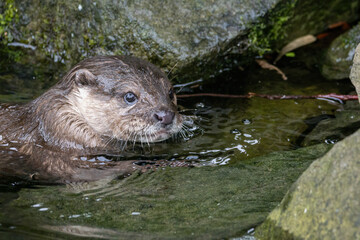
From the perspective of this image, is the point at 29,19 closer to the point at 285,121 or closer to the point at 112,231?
the point at 285,121

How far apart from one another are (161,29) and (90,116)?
158 cm

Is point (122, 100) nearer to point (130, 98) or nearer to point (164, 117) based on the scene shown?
point (130, 98)

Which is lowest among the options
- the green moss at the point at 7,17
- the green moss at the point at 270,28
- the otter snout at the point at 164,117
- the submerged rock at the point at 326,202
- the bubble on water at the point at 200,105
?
the submerged rock at the point at 326,202

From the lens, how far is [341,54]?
5.51 metres

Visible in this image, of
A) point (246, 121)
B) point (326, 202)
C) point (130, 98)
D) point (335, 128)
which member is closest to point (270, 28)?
point (246, 121)

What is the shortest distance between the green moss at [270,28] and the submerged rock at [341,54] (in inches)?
24.4

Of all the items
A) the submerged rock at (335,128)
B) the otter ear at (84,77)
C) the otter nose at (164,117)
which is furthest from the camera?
the submerged rock at (335,128)

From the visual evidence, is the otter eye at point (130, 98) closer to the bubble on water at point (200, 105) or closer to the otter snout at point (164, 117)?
the otter snout at point (164, 117)

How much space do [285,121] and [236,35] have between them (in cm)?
127

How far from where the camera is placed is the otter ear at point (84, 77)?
12.8 ft

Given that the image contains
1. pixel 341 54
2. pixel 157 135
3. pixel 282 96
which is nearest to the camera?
pixel 157 135

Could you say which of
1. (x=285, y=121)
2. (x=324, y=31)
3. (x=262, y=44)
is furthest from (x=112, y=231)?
(x=324, y=31)

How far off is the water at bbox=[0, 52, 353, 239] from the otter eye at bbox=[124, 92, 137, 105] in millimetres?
523

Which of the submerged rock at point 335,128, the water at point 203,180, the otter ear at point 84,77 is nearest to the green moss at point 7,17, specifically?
the water at point 203,180
